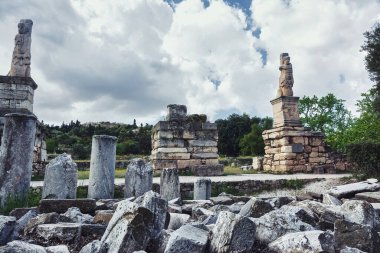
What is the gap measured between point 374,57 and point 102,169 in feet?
48.1

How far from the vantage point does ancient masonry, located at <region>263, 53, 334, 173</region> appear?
14336 millimetres

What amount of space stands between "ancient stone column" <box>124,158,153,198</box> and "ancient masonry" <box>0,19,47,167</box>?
697 cm

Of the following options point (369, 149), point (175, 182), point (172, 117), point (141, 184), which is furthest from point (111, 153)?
point (369, 149)

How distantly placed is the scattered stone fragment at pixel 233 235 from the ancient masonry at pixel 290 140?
11.8 metres

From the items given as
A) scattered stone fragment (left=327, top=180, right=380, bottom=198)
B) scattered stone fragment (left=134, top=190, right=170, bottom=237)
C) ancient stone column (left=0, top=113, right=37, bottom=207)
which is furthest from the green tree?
scattered stone fragment (left=134, top=190, right=170, bottom=237)

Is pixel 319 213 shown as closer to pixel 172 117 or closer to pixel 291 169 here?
pixel 172 117

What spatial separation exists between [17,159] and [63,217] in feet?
7.56

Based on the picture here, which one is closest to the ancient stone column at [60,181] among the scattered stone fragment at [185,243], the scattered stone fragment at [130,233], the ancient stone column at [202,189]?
the ancient stone column at [202,189]

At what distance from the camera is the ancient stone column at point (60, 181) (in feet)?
18.4

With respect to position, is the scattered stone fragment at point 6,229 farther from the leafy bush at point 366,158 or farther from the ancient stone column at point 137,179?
the leafy bush at point 366,158

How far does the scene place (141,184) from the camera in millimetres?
6426

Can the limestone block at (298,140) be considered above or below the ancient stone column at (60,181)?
above

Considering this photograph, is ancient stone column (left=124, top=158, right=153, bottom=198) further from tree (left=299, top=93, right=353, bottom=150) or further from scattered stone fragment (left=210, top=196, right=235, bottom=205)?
tree (left=299, top=93, right=353, bottom=150)

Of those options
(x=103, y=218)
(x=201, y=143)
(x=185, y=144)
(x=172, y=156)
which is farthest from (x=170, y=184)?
(x=201, y=143)
